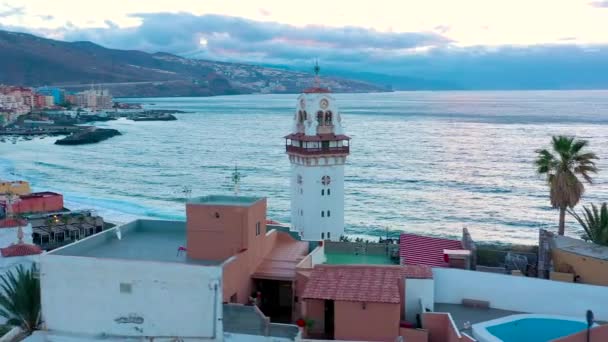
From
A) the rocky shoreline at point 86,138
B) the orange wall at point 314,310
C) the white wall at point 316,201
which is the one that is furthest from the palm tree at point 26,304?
the rocky shoreline at point 86,138

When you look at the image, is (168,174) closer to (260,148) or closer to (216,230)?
(260,148)

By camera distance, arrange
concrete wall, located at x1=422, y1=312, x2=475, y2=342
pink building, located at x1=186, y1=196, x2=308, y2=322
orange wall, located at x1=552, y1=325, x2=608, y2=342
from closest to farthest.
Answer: orange wall, located at x1=552, y1=325, x2=608, y2=342 → concrete wall, located at x1=422, y1=312, x2=475, y2=342 → pink building, located at x1=186, y1=196, x2=308, y2=322

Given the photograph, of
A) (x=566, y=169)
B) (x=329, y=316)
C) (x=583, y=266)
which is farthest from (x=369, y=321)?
(x=566, y=169)

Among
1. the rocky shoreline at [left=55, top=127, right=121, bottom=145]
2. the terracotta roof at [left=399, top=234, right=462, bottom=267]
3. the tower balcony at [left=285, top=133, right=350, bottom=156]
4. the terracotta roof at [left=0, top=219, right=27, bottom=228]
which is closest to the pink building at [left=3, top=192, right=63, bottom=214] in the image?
the terracotta roof at [left=0, top=219, right=27, bottom=228]

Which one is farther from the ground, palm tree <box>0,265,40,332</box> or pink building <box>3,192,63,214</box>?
palm tree <box>0,265,40,332</box>

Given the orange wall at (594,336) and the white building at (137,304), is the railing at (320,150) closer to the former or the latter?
the white building at (137,304)

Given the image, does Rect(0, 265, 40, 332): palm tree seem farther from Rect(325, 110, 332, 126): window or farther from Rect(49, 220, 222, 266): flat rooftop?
Rect(325, 110, 332, 126): window
